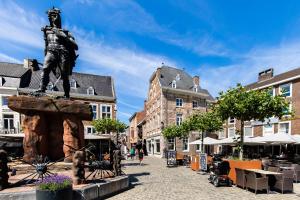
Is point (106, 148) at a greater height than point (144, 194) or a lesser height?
lesser

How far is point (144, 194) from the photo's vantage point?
816 centimetres

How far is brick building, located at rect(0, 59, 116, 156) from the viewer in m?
28.1

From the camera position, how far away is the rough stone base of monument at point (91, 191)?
5.72 meters

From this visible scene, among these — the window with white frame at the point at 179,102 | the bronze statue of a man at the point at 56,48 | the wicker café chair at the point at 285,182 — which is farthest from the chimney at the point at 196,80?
the bronze statue of a man at the point at 56,48

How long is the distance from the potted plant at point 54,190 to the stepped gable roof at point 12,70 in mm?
27764

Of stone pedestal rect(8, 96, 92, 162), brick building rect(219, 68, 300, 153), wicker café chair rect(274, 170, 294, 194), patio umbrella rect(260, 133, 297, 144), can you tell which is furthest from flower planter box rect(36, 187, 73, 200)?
brick building rect(219, 68, 300, 153)

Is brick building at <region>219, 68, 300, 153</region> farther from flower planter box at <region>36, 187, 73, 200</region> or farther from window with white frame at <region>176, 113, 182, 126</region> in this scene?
flower planter box at <region>36, 187, 73, 200</region>

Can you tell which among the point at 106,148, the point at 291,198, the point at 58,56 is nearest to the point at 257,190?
the point at 291,198

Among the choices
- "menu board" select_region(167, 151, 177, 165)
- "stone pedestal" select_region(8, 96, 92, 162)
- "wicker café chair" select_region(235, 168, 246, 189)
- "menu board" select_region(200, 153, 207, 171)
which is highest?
"stone pedestal" select_region(8, 96, 92, 162)

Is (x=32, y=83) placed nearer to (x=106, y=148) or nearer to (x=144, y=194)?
(x=106, y=148)

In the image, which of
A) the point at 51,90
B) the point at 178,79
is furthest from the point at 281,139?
the point at 51,90

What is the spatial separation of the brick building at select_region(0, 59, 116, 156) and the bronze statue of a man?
16.2 meters

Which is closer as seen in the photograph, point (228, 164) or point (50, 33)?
point (50, 33)

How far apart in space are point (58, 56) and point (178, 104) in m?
27.2
